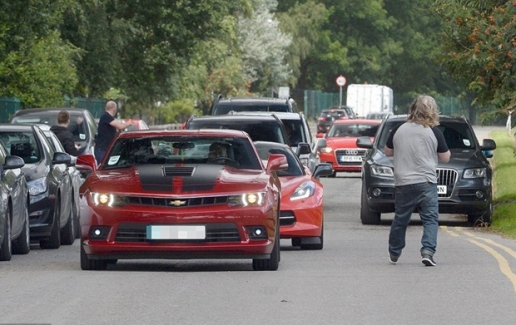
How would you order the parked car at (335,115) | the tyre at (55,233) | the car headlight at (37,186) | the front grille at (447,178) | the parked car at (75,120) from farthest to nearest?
the parked car at (335,115) → the parked car at (75,120) → the front grille at (447,178) → the tyre at (55,233) → the car headlight at (37,186)

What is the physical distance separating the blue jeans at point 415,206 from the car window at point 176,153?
1.59m

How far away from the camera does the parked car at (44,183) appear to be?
59.9 feet

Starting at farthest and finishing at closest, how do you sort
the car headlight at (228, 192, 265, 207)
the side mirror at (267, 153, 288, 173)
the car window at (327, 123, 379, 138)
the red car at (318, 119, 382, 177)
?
the car window at (327, 123, 379, 138), the red car at (318, 119, 382, 177), the side mirror at (267, 153, 288, 173), the car headlight at (228, 192, 265, 207)

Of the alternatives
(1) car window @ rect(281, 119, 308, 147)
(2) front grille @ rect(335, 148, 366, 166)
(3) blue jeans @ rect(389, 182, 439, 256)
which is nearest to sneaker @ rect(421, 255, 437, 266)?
(3) blue jeans @ rect(389, 182, 439, 256)

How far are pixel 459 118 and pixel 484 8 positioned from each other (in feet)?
6.18

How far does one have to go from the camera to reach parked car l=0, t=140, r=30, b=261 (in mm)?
15852

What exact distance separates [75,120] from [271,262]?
49.5ft

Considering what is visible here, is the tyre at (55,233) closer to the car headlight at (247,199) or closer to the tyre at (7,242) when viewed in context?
the tyre at (7,242)

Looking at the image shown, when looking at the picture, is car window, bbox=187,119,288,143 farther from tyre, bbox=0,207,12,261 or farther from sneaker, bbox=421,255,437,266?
sneaker, bbox=421,255,437,266

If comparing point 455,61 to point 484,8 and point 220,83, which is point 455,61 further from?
point 220,83

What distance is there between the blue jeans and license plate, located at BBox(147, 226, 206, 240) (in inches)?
95.6

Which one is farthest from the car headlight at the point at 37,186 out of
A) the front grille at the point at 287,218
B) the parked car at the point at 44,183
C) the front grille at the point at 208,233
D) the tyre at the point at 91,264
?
the front grille at the point at 208,233

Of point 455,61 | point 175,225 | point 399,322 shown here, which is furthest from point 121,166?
point 455,61

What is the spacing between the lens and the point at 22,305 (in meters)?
11.7
